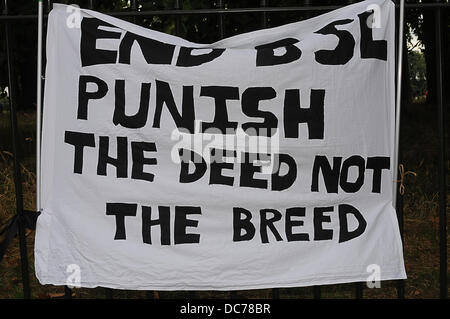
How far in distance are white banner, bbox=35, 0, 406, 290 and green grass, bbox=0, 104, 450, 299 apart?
405 mm

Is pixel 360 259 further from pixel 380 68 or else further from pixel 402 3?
pixel 402 3

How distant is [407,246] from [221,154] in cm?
285

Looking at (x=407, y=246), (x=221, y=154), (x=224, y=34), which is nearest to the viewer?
(x=221, y=154)

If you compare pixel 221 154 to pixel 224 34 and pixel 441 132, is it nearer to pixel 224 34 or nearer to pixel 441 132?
pixel 224 34

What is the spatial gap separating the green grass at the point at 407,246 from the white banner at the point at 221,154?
15.9 inches

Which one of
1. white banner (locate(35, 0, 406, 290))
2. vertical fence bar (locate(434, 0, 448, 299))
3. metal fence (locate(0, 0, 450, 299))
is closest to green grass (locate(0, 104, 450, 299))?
metal fence (locate(0, 0, 450, 299))

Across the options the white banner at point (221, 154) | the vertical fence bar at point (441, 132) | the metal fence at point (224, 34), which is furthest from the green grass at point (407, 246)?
the vertical fence bar at point (441, 132)

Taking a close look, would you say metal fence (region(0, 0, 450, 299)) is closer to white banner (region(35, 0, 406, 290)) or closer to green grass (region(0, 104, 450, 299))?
white banner (region(35, 0, 406, 290))

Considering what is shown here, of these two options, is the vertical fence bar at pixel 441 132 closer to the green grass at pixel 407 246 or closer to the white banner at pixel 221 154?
the white banner at pixel 221 154

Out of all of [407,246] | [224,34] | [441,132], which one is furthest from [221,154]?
[407,246]

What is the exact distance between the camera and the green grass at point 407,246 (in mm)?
4555

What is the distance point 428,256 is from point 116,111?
126 inches

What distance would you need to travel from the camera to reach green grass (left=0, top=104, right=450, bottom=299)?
4555 mm

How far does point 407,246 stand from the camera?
5.47m
